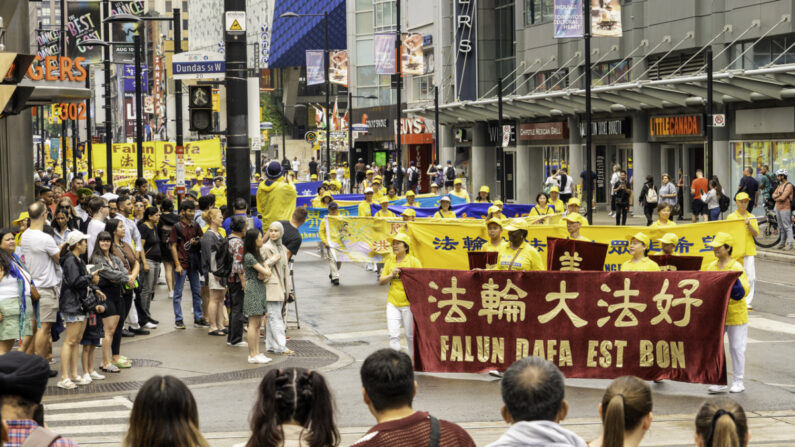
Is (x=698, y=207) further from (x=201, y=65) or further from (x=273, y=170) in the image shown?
(x=201, y=65)

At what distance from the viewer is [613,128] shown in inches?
1742

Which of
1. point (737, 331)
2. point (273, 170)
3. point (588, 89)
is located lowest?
point (737, 331)

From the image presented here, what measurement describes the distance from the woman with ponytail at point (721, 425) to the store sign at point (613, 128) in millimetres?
39454

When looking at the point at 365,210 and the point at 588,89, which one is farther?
the point at 588,89

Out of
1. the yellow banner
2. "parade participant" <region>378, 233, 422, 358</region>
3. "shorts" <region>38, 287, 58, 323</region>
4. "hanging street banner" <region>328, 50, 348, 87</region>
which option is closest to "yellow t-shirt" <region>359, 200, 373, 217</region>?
the yellow banner

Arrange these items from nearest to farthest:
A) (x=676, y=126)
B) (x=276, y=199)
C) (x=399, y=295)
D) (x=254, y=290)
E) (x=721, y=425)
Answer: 1. (x=721, y=425)
2. (x=399, y=295)
3. (x=254, y=290)
4. (x=276, y=199)
5. (x=676, y=126)

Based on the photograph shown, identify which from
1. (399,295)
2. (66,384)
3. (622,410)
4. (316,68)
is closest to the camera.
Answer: (622,410)

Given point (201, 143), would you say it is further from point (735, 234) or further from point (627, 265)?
point (627, 265)

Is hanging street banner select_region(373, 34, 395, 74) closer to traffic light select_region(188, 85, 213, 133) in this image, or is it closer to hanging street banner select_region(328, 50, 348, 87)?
hanging street banner select_region(328, 50, 348, 87)

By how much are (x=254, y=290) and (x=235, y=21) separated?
405cm

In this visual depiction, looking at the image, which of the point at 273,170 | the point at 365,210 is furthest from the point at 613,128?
the point at 273,170

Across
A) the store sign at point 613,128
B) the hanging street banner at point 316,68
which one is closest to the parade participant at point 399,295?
the store sign at point 613,128

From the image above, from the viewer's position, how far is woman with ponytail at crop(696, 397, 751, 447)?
4648 mm

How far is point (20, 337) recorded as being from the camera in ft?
39.3
